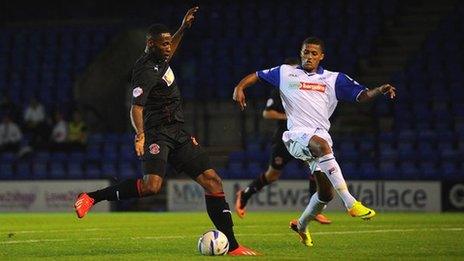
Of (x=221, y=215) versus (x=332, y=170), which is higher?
(x=332, y=170)

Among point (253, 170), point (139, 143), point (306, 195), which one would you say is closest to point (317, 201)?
point (139, 143)

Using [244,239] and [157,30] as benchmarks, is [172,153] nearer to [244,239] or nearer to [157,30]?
[157,30]

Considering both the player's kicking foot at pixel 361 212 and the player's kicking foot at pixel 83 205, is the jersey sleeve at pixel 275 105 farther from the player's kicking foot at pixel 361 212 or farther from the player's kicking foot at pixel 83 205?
the player's kicking foot at pixel 83 205

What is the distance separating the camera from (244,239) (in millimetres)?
12367

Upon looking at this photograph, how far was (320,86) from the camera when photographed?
36.3 ft

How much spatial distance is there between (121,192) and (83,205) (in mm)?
385

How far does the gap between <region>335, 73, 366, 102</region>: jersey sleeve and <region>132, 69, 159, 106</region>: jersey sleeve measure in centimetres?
202

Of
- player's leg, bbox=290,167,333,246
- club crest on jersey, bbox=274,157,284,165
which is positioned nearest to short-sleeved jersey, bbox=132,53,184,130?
player's leg, bbox=290,167,333,246

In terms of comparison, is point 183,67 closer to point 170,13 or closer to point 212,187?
point 170,13

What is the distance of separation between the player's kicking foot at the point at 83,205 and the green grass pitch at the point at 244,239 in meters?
0.40

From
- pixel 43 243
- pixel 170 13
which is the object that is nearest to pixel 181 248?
pixel 43 243

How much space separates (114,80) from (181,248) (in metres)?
18.8

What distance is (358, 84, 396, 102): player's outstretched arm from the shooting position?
1029cm

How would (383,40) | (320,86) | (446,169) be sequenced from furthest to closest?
1. (383,40)
2. (446,169)
3. (320,86)
